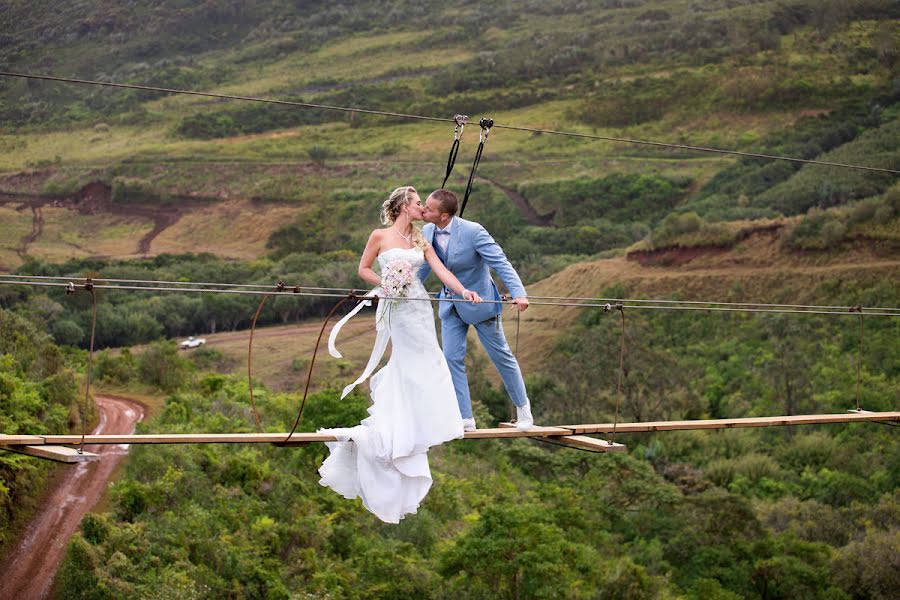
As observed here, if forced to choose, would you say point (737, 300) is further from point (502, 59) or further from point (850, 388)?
point (502, 59)

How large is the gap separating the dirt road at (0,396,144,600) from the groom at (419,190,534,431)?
716cm

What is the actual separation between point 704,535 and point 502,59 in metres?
46.4

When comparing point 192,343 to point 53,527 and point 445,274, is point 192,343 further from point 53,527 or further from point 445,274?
point 445,274

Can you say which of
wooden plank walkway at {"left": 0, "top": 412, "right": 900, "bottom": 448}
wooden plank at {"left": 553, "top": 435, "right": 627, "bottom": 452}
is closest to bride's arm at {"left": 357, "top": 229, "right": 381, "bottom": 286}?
wooden plank walkway at {"left": 0, "top": 412, "right": 900, "bottom": 448}

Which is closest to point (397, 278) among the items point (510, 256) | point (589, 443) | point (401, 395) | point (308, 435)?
point (401, 395)

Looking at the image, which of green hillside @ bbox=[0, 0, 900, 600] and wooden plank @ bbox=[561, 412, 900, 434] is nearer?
wooden plank @ bbox=[561, 412, 900, 434]

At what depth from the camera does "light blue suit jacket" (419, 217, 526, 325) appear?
6.74 m

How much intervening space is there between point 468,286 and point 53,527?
8489 millimetres

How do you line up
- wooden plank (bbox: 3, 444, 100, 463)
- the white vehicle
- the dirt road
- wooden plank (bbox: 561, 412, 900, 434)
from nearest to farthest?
wooden plank (bbox: 3, 444, 100, 463)
wooden plank (bbox: 561, 412, 900, 434)
the dirt road
the white vehicle

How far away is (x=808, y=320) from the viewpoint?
91.4 feet

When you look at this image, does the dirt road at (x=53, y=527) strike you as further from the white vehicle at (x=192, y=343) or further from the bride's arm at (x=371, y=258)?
the white vehicle at (x=192, y=343)

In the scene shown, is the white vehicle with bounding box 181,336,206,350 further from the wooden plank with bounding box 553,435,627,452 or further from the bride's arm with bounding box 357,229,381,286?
the bride's arm with bounding box 357,229,381,286

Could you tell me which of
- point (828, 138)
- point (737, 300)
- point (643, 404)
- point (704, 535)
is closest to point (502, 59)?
point (828, 138)

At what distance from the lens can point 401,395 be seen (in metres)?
6.71
